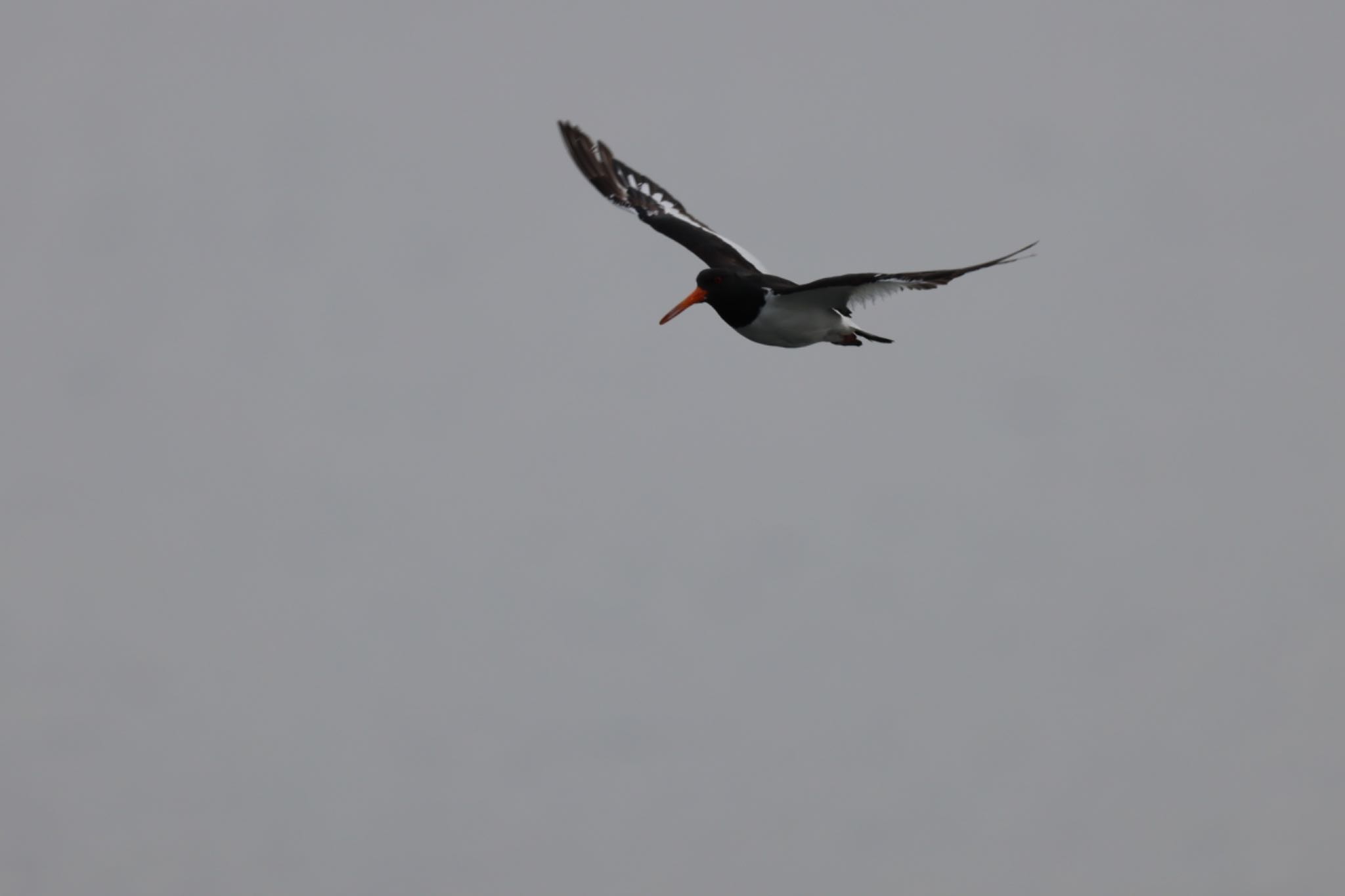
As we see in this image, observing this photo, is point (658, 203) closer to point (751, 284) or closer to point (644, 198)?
point (644, 198)

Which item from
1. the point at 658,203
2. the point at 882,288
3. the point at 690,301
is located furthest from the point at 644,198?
the point at 882,288

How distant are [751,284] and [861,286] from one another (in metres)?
1.84

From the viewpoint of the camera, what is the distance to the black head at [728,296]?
15.8 metres

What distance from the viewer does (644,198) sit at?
65.8 feet

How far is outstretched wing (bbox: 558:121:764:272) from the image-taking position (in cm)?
1853

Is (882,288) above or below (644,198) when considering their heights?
below

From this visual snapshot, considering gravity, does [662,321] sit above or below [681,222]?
below

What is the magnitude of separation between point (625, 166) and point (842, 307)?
5.93 metres

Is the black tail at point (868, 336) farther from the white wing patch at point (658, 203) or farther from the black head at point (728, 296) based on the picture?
the white wing patch at point (658, 203)

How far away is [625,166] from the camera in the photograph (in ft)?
67.8

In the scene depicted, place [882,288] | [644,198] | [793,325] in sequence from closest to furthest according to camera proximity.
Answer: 1. [882,288]
2. [793,325]
3. [644,198]

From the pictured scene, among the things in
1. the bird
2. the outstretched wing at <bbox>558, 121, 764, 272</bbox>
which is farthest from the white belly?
the outstretched wing at <bbox>558, 121, 764, 272</bbox>

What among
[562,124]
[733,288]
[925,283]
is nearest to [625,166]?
[562,124]

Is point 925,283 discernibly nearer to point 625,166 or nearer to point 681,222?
point 681,222
